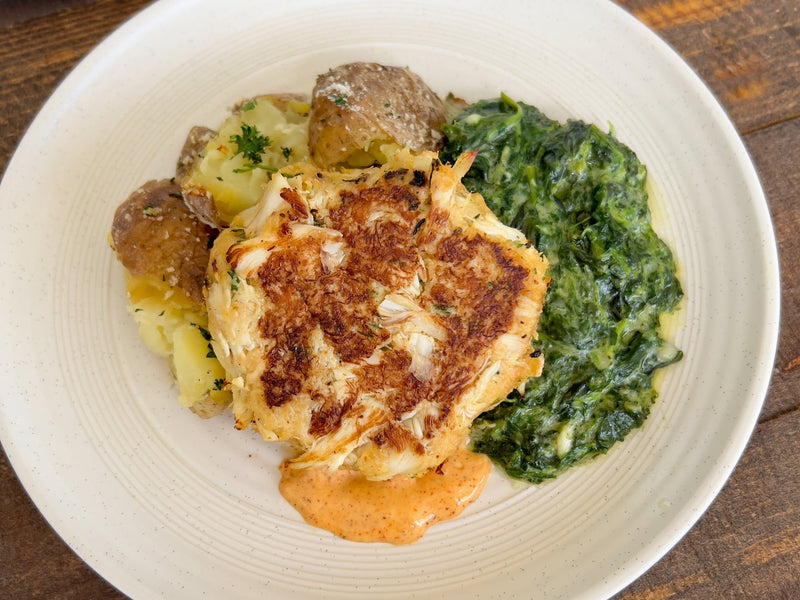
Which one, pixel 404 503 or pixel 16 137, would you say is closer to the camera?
pixel 404 503

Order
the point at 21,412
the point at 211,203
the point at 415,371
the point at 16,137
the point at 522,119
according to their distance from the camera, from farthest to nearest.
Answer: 1. the point at 16,137
2. the point at 522,119
3. the point at 21,412
4. the point at 211,203
5. the point at 415,371

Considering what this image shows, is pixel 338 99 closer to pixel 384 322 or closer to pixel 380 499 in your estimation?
pixel 384 322

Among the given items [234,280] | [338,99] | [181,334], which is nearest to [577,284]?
[338,99]

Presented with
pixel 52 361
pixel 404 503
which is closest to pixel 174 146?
pixel 52 361

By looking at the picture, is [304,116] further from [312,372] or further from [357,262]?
[312,372]

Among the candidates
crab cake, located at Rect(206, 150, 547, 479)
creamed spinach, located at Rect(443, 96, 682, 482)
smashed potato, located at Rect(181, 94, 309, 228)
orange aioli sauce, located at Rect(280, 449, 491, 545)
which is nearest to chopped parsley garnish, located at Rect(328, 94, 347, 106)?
smashed potato, located at Rect(181, 94, 309, 228)
